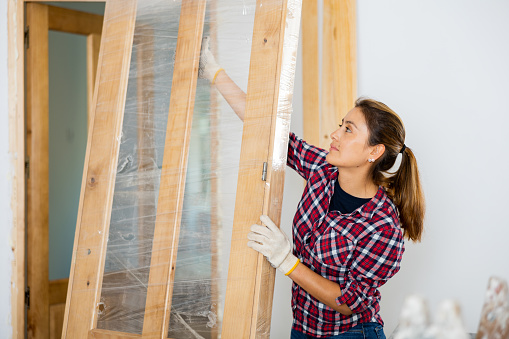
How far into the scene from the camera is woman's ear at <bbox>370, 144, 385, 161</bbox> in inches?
66.1

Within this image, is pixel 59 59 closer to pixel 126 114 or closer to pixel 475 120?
pixel 126 114

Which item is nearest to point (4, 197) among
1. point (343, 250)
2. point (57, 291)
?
point (57, 291)

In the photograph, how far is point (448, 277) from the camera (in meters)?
2.14

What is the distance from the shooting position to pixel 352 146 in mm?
1666

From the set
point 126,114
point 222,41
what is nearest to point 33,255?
point 126,114

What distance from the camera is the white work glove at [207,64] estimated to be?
1693mm

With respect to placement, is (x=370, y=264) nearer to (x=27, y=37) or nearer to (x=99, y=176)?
(x=99, y=176)

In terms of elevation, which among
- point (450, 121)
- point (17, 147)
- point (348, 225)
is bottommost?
point (348, 225)

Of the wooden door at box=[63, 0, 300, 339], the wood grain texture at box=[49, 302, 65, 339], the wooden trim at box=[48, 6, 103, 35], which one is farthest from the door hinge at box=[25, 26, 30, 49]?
the wood grain texture at box=[49, 302, 65, 339]

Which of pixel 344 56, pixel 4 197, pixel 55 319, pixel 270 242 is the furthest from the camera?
pixel 55 319

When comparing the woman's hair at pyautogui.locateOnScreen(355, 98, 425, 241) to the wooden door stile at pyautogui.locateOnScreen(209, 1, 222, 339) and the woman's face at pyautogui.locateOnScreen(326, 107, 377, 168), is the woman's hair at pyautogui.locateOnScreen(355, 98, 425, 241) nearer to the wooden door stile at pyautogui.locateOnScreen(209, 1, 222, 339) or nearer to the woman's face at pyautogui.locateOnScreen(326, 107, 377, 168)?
the woman's face at pyautogui.locateOnScreen(326, 107, 377, 168)

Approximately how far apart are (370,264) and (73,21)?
2.44 m

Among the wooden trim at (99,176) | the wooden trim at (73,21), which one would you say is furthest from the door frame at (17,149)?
the wooden trim at (99,176)

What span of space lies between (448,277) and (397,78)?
91 cm
